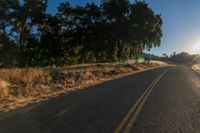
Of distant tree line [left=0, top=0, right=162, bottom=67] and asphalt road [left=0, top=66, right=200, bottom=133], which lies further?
distant tree line [left=0, top=0, right=162, bottom=67]

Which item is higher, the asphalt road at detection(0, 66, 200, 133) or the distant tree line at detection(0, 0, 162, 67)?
the distant tree line at detection(0, 0, 162, 67)

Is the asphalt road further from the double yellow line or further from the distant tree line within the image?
the distant tree line

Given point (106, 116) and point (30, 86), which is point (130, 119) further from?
point (30, 86)

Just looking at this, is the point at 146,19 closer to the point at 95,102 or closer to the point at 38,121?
the point at 95,102

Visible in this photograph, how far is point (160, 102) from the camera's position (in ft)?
41.9

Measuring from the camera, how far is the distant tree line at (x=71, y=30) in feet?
160

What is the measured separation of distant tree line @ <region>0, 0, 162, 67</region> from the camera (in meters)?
48.8

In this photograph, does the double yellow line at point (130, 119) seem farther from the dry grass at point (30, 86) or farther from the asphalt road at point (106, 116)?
the dry grass at point (30, 86)

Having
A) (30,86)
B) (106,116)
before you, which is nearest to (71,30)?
(30,86)

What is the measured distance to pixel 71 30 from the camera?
5528 cm

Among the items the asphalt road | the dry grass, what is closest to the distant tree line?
the dry grass

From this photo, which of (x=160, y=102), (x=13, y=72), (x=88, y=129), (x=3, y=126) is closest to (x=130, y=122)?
(x=88, y=129)

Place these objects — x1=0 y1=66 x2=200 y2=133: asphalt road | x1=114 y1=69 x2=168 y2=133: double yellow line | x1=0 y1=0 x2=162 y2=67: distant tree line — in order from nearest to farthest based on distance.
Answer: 1. x1=114 y1=69 x2=168 y2=133: double yellow line
2. x1=0 y1=66 x2=200 y2=133: asphalt road
3. x1=0 y1=0 x2=162 y2=67: distant tree line

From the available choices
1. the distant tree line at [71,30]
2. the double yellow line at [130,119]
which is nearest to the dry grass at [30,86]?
the double yellow line at [130,119]
